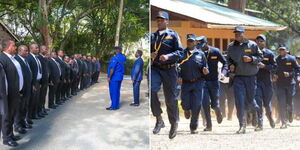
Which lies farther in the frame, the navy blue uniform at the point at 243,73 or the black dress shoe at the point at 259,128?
the black dress shoe at the point at 259,128

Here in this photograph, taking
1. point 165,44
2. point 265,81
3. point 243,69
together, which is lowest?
point 265,81

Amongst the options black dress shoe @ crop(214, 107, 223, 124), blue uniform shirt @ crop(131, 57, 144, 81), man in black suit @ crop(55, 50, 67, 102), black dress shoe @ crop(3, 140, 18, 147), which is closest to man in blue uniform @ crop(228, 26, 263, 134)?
black dress shoe @ crop(214, 107, 223, 124)

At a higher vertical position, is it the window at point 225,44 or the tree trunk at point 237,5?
the tree trunk at point 237,5

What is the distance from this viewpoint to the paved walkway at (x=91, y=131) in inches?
109

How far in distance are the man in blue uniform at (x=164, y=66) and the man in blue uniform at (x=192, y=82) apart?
275mm

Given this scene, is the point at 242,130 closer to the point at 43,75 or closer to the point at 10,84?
the point at 10,84

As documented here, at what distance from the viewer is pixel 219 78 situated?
106 inches

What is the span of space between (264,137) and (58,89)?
3.67 m

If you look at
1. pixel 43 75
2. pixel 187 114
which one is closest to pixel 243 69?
pixel 187 114

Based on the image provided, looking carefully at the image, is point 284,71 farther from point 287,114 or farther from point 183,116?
point 183,116

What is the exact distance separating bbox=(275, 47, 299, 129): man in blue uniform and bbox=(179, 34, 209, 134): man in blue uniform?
0.79 m

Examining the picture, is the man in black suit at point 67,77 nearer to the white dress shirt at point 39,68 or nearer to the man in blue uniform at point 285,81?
the white dress shirt at point 39,68

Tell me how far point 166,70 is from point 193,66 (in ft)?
1.32

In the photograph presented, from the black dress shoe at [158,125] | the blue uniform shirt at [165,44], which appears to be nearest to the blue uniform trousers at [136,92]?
the black dress shoe at [158,125]
